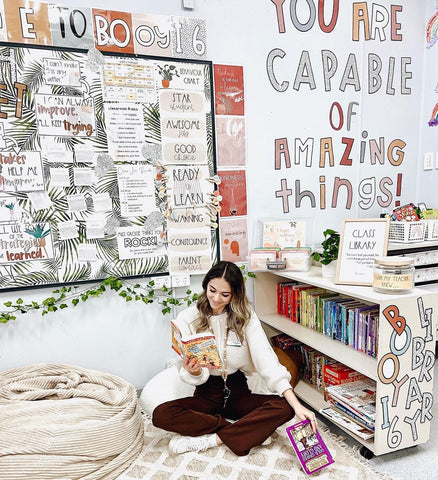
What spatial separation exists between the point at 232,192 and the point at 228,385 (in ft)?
3.58

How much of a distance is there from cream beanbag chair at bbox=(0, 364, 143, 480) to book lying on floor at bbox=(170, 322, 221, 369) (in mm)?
412

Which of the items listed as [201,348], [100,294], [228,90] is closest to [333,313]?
[201,348]

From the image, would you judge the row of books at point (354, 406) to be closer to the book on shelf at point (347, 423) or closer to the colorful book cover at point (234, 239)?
the book on shelf at point (347, 423)

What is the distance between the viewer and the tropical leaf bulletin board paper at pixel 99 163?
193cm

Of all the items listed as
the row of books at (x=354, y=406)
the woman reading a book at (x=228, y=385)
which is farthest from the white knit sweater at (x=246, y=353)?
the row of books at (x=354, y=406)

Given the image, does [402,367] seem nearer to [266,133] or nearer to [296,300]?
[296,300]

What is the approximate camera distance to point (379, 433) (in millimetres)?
1571

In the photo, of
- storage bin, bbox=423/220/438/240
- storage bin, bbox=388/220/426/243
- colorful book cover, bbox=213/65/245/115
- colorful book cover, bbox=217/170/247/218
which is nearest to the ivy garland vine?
colorful book cover, bbox=217/170/247/218

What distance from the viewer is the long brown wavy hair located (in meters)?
1.76

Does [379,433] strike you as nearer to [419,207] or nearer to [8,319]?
[419,207]

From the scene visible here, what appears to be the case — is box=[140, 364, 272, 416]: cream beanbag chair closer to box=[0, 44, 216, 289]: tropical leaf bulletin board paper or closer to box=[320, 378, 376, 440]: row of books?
box=[320, 378, 376, 440]: row of books

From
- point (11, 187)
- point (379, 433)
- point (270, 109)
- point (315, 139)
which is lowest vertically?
point (379, 433)

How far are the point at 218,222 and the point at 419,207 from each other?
52.2 inches

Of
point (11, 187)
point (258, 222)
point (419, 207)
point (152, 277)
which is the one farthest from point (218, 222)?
point (419, 207)
